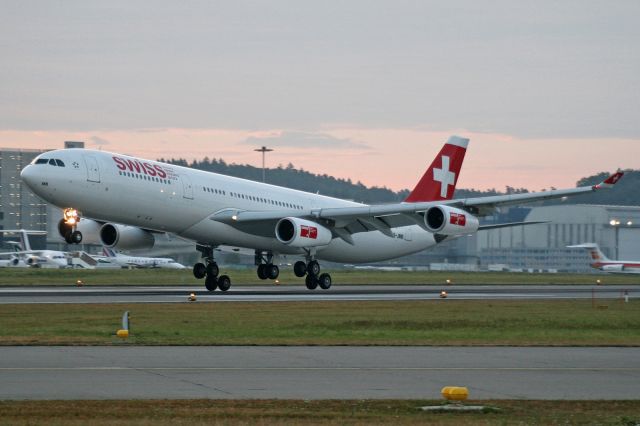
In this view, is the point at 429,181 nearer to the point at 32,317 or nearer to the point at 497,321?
the point at 497,321

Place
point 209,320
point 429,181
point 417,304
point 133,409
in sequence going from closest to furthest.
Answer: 1. point 133,409
2. point 209,320
3. point 417,304
4. point 429,181

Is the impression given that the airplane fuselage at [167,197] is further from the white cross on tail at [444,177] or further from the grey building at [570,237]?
the grey building at [570,237]

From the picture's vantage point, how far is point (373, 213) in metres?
55.0

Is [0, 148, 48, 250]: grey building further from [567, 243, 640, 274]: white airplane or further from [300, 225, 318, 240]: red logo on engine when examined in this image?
[300, 225, 318, 240]: red logo on engine

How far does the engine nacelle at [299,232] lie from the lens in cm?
5364

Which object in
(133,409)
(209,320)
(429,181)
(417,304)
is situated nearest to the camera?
(133,409)

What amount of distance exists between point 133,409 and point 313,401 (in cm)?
288

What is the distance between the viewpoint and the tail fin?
213 ft

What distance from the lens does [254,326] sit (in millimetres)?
32969

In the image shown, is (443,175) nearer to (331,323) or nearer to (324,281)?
(324,281)

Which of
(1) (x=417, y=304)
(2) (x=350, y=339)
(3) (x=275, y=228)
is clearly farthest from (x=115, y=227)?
(2) (x=350, y=339)

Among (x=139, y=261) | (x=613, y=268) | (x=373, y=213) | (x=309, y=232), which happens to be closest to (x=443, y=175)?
(x=373, y=213)

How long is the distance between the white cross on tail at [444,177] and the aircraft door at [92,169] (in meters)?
24.8

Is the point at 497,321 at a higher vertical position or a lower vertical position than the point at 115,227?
lower
